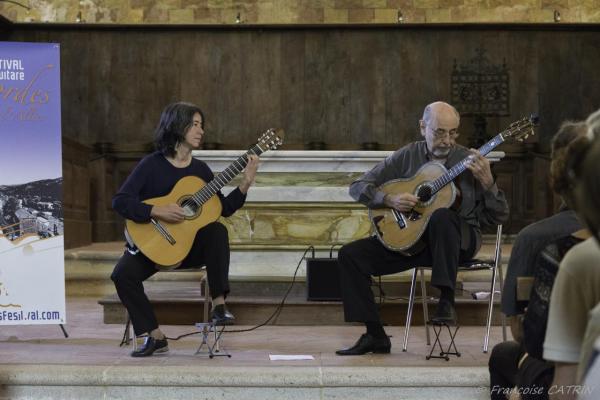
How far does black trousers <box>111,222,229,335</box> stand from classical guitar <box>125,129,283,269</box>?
6cm

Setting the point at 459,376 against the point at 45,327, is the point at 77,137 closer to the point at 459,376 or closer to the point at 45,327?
the point at 45,327

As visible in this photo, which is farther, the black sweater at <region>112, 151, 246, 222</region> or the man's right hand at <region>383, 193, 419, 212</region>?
the black sweater at <region>112, 151, 246, 222</region>

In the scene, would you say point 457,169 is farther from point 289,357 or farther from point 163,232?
point 163,232

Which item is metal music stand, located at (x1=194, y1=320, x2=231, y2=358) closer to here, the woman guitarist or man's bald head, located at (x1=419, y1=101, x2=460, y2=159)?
the woman guitarist

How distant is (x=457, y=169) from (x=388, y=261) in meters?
0.58

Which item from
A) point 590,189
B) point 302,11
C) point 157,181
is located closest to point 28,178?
point 157,181

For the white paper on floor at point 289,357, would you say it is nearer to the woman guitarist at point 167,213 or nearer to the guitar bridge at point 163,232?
the woman guitarist at point 167,213

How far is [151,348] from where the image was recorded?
177 inches

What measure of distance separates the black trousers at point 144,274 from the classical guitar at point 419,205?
0.77 metres

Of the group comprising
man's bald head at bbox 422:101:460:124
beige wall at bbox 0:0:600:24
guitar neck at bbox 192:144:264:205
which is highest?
beige wall at bbox 0:0:600:24

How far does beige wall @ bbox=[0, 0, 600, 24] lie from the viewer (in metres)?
12.5

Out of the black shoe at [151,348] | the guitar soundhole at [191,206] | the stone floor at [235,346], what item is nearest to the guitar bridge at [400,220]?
the stone floor at [235,346]

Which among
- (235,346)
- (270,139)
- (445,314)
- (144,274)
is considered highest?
(270,139)

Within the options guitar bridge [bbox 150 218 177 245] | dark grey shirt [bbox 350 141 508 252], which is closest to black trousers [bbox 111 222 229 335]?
guitar bridge [bbox 150 218 177 245]
